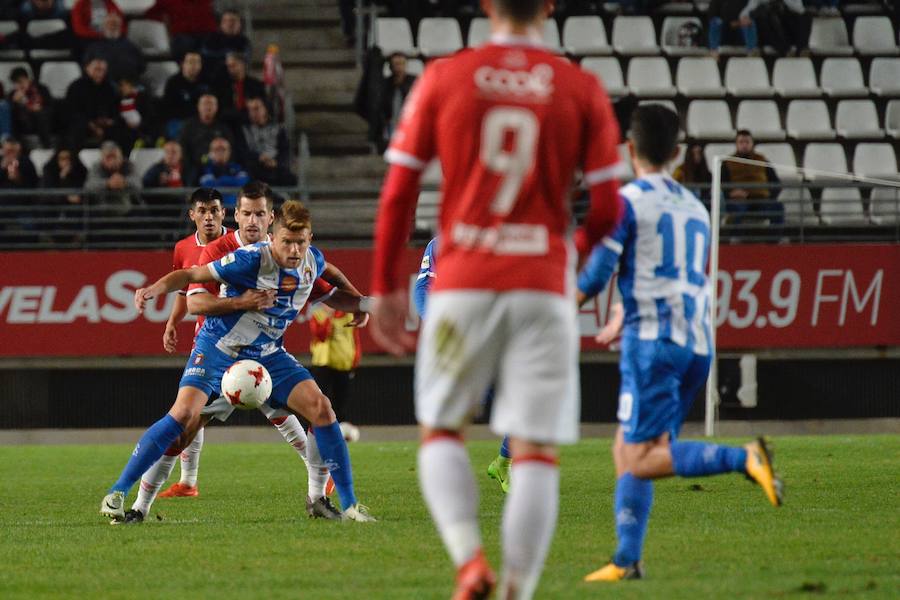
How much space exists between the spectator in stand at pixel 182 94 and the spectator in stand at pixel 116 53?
2.05ft

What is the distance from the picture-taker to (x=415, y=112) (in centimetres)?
508

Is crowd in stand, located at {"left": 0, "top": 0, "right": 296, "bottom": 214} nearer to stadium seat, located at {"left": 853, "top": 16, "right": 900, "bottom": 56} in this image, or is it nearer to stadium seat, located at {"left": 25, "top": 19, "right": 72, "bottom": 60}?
stadium seat, located at {"left": 25, "top": 19, "right": 72, "bottom": 60}

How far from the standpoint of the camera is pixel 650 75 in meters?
23.6

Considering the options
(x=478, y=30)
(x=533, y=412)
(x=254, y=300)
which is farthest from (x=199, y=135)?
(x=533, y=412)

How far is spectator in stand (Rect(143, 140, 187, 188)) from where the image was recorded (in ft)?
65.7

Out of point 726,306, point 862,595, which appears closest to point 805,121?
point 726,306

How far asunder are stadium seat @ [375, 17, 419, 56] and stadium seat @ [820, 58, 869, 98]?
248 inches

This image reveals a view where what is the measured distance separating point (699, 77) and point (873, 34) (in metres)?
3.11

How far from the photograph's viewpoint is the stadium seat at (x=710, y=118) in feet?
76.0

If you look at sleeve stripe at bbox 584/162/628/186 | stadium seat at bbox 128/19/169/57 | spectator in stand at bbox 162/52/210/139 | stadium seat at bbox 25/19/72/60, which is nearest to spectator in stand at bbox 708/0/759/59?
spectator in stand at bbox 162/52/210/139

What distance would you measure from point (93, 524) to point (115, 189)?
10.7 metres

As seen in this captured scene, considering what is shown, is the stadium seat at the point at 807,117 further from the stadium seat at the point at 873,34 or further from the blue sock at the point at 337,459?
the blue sock at the point at 337,459

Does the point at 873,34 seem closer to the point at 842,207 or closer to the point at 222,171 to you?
the point at 842,207

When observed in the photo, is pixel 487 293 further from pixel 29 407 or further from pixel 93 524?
pixel 29 407
